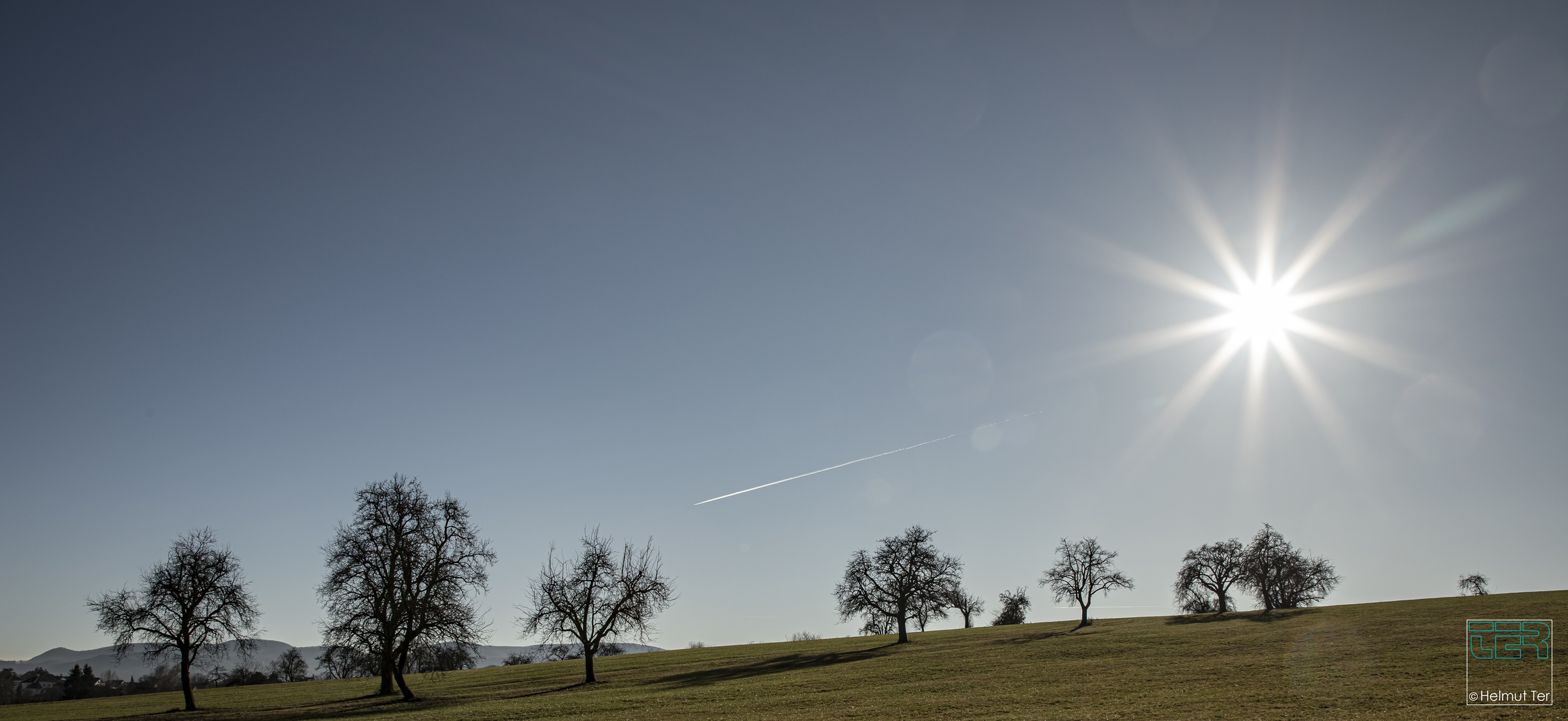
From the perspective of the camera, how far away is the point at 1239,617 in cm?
6619

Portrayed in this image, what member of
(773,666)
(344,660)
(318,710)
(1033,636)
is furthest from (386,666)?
(1033,636)

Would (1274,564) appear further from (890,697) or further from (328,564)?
(328,564)

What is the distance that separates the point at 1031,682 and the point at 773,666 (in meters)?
23.5

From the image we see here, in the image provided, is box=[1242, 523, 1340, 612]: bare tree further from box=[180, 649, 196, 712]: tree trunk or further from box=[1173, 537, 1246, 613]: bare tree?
box=[180, 649, 196, 712]: tree trunk

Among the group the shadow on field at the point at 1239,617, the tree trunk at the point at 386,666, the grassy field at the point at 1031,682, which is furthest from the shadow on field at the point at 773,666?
the shadow on field at the point at 1239,617

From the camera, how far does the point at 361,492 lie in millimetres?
44094

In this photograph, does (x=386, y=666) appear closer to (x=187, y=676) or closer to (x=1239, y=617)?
(x=187, y=676)

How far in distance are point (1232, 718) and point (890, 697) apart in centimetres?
1364

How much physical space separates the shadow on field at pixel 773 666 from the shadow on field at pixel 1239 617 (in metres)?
32.9

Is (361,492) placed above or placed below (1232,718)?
above

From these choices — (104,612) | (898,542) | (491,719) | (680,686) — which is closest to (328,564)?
(104,612)

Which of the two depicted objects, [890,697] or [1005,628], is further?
[1005,628]

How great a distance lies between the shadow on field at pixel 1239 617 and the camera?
6117 centimetres

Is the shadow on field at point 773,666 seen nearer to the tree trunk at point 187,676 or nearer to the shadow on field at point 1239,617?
the tree trunk at point 187,676
